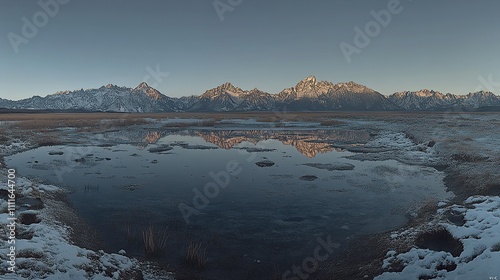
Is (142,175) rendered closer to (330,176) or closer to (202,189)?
(202,189)

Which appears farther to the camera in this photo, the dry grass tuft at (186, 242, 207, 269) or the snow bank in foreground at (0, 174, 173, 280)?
the dry grass tuft at (186, 242, 207, 269)

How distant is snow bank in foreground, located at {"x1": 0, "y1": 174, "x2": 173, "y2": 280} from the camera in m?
9.61

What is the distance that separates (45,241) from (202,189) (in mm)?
12779

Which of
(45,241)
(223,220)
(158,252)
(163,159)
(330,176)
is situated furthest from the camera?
(163,159)

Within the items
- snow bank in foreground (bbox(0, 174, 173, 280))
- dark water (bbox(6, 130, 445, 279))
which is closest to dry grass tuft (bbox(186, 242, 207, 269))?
dark water (bbox(6, 130, 445, 279))

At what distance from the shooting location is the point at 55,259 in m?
10.6

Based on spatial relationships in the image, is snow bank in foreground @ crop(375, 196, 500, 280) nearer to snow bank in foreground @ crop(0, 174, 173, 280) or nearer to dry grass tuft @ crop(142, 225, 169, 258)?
snow bank in foreground @ crop(0, 174, 173, 280)

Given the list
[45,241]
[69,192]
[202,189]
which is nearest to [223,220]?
[202,189]

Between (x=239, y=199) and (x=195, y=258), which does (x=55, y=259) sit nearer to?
(x=195, y=258)

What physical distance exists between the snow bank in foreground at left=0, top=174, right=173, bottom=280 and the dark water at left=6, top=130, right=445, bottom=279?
5.39 feet

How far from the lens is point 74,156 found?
126ft

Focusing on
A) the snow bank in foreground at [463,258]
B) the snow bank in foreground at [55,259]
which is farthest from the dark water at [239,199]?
the snow bank in foreground at [463,258]

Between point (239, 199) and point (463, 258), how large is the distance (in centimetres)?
1363

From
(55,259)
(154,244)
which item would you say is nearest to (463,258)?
(154,244)
